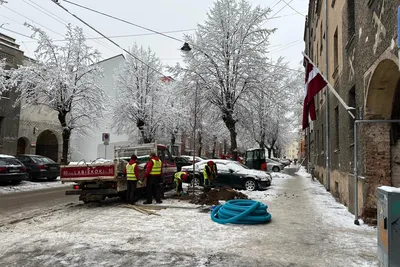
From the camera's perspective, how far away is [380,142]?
7949 mm

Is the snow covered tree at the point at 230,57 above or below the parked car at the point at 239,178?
above

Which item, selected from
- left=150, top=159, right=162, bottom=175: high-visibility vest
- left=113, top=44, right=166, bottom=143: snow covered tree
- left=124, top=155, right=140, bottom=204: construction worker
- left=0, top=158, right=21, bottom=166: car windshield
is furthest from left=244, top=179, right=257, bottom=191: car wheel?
left=113, top=44, right=166, bottom=143: snow covered tree

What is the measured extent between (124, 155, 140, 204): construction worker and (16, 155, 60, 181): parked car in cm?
1071

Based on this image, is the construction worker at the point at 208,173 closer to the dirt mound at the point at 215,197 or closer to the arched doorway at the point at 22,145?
the dirt mound at the point at 215,197

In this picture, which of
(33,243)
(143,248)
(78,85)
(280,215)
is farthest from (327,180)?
(78,85)

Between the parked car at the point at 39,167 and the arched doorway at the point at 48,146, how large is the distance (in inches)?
536

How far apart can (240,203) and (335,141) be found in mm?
6105

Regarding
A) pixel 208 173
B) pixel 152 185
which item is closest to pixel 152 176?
pixel 152 185

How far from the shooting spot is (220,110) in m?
22.0

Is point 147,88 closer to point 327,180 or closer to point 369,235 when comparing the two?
point 327,180

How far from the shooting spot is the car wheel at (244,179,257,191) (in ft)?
52.3

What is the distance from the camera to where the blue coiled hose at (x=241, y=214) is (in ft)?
→ 26.6

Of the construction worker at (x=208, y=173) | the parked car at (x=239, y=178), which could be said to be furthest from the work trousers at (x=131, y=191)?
the parked car at (x=239, y=178)

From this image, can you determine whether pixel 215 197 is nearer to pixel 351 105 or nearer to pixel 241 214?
pixel 241 214
